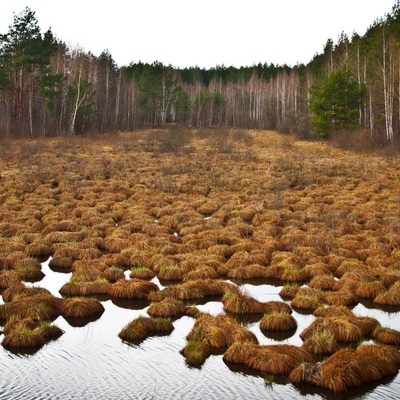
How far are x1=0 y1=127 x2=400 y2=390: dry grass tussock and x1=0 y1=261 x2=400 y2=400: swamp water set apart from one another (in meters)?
0.41

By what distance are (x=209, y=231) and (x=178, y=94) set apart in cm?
6452

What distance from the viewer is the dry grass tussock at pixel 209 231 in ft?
39.8

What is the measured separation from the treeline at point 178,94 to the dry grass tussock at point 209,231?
10274 mm

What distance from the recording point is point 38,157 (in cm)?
3409

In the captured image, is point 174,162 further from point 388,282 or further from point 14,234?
point 388,282

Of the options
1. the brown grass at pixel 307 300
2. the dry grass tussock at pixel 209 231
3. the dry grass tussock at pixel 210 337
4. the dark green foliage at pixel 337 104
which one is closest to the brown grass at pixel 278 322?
the dry grass tussock at pixel 209 231

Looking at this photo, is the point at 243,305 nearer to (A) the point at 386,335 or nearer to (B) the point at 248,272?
(B) the point at 248,272

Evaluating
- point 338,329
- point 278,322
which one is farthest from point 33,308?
point 338,329

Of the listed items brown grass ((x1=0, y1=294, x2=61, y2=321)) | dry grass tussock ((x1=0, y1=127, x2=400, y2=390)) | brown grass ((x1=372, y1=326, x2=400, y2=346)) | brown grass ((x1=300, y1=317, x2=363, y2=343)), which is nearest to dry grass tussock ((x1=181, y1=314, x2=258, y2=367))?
dry grass tussock ((x1=0, y1=127, x2=400, y2=390))

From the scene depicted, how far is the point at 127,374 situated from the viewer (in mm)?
8766

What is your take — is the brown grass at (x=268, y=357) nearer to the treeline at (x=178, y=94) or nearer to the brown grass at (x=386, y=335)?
the brown grass at (x=386, y=335)

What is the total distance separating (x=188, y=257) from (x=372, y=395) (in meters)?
7.97

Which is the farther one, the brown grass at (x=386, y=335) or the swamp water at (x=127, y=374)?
the brown grass at (x=386, y=335)

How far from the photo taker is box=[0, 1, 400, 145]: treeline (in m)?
44.3
